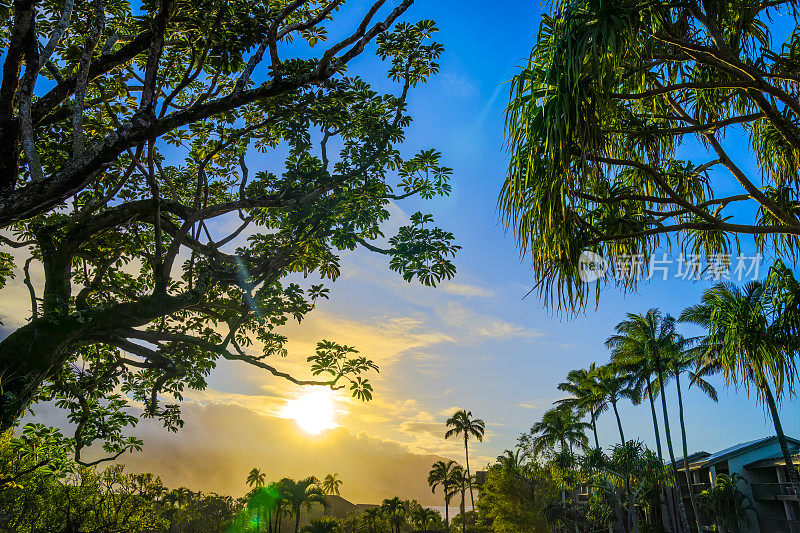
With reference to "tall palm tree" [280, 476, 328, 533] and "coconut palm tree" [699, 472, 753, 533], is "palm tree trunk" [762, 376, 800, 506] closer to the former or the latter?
"coconut palm tree" [699, 472, 753, 533]

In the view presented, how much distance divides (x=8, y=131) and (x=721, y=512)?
4429 centimetres

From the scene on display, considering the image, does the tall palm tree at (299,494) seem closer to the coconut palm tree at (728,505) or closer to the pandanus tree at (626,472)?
the pandanus tree at (626,472)

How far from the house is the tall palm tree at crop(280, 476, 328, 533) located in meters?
38.8

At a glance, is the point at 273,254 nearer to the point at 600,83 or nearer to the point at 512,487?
the point at 600,83

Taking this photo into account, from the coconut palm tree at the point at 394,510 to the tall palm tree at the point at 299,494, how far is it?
1046cm

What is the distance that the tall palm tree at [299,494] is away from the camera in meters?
56.9

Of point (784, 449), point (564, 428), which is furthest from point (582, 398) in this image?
point (784, 449)

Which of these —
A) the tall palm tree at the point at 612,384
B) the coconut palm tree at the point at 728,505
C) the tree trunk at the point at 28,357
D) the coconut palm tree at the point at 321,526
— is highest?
the tall palm tree at the point at 612,384

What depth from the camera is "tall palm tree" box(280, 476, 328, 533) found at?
56.9m

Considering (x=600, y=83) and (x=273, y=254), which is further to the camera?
(x=273, y=254)

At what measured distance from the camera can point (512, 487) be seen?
4331 cm

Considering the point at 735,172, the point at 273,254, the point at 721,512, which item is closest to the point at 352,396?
the point at 273,254

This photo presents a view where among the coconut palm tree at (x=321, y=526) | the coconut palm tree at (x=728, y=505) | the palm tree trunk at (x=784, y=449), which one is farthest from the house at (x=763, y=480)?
the coconut palm tree at (x=321, y=526)

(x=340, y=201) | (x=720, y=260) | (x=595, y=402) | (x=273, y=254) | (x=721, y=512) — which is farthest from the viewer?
(x=595, y=402)
